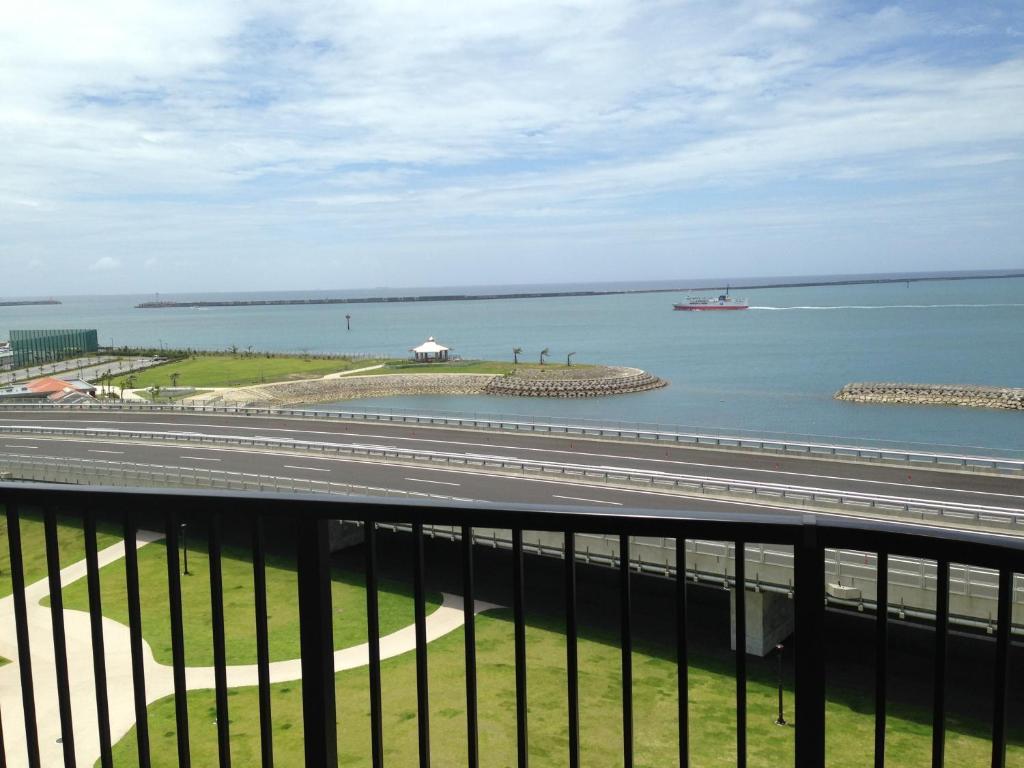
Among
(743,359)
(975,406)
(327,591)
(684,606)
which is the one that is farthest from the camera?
(743,359)

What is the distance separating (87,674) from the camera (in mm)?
15539

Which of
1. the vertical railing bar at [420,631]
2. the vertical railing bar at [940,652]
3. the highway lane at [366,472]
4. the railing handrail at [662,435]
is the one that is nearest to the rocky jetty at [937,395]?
the railing handrail at [662,435]

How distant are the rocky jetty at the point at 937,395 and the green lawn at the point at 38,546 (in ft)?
A: 169

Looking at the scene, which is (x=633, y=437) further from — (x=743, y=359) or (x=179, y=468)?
(x=743, y=359)

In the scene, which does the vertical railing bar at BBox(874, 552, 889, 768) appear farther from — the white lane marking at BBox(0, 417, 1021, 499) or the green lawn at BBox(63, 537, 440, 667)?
the white lane marking at BBox(0, 417, 1021, 499)

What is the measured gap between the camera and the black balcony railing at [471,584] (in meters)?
1.90

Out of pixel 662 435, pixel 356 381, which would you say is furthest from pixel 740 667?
pixel 356 381

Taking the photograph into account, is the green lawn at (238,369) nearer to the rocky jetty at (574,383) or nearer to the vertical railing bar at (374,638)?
the rocky jetty at (574,383)

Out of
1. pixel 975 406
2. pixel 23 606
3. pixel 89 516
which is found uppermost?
pixel 89 516

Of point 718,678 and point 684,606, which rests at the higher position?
point 684,606

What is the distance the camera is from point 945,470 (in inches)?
1072

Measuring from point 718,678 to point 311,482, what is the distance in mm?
13840

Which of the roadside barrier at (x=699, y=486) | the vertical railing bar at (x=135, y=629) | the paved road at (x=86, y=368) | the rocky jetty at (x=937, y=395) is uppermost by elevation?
the vertical railing bar at (x=135, y=629)

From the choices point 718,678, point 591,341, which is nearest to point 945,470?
point 718,678
